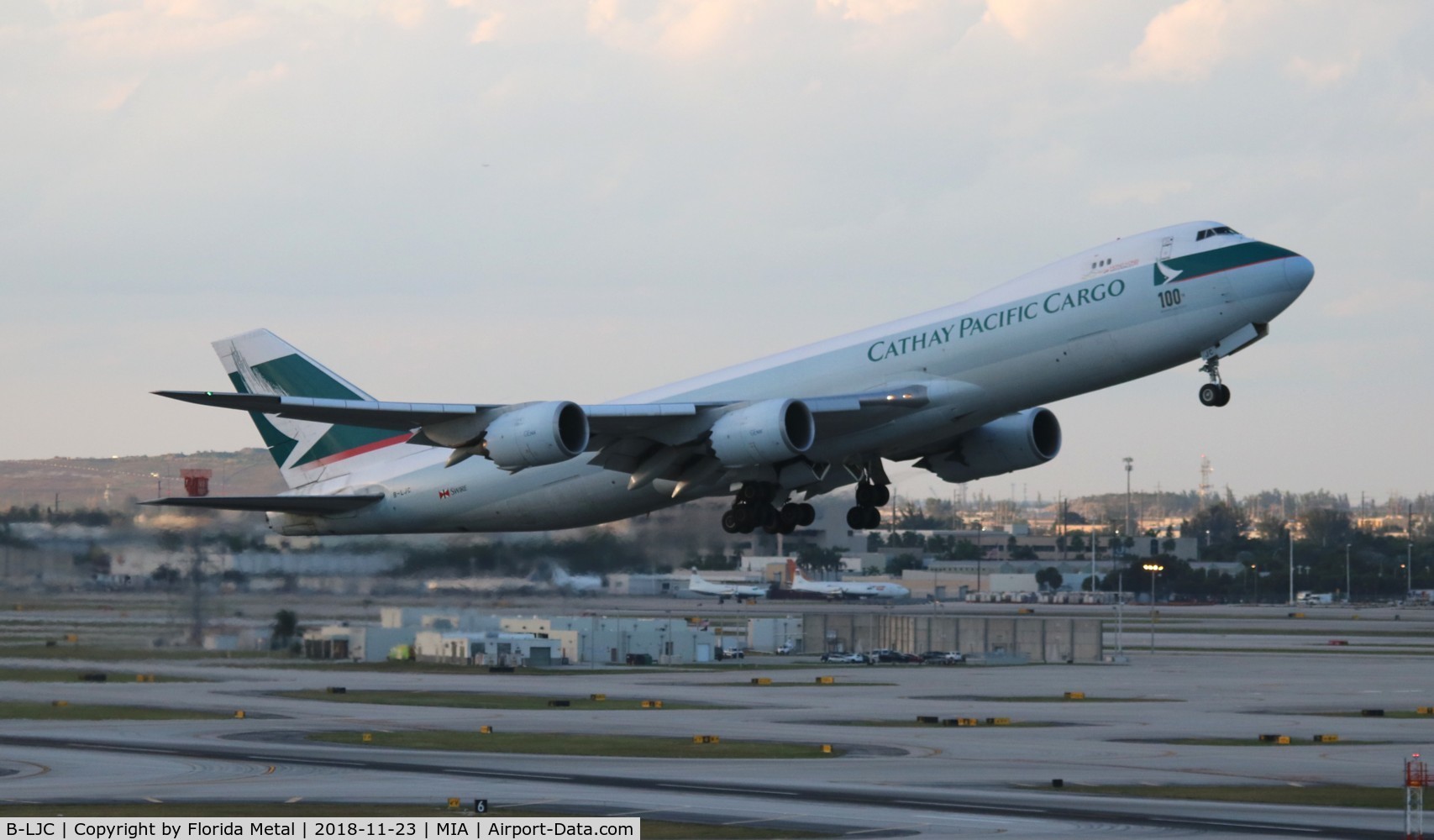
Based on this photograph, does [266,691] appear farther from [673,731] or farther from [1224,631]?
[1224,631]

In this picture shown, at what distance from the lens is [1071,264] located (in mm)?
39594

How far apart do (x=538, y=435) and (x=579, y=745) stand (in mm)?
10661

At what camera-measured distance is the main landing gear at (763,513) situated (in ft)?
146

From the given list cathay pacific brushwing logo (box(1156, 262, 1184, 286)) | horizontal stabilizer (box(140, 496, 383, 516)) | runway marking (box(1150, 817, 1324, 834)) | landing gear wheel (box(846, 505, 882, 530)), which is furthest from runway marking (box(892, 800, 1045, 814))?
horizontal stabilizer (box(140, 496, 383, 516))

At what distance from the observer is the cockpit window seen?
38156mm

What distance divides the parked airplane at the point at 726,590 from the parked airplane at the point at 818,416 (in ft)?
203

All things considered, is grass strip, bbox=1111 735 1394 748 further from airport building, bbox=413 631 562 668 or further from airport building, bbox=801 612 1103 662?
airport building, bbox=801 612 1103 662

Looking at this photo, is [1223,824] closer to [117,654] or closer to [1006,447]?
[1006,447]

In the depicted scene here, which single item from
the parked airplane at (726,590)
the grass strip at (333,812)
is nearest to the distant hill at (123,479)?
the grass strip at (333,812)

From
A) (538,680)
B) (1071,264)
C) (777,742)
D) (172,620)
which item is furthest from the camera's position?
(538,680)

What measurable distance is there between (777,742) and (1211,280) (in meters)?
17.7

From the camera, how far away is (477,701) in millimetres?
61188

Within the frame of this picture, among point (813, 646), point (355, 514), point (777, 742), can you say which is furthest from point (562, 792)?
point (813, 646)

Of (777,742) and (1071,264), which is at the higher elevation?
(1071,264)
